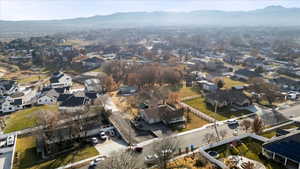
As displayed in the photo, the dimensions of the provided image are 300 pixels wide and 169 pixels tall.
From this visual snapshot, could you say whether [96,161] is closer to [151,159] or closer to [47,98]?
[151,159]

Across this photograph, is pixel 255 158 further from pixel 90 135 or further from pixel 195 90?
pixel 195 90

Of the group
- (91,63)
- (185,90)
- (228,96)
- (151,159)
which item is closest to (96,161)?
(151,159)

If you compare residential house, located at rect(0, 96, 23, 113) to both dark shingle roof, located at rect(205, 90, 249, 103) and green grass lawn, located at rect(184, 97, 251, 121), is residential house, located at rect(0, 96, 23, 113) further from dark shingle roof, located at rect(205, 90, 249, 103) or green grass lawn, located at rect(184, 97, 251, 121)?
dark shingle roof, located at rect(205, 90, 249, 103)

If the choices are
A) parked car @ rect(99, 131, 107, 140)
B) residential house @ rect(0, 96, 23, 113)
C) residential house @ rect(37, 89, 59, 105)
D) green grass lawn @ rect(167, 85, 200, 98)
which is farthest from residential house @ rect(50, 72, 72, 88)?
parked car @ rect(99, 131, 107, 140)

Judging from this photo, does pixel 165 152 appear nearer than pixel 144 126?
Yes

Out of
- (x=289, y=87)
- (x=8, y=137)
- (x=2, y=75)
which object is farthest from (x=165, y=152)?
(x=2, y=75)

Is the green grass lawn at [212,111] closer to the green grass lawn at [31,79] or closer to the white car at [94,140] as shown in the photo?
the white car at [94,140]
